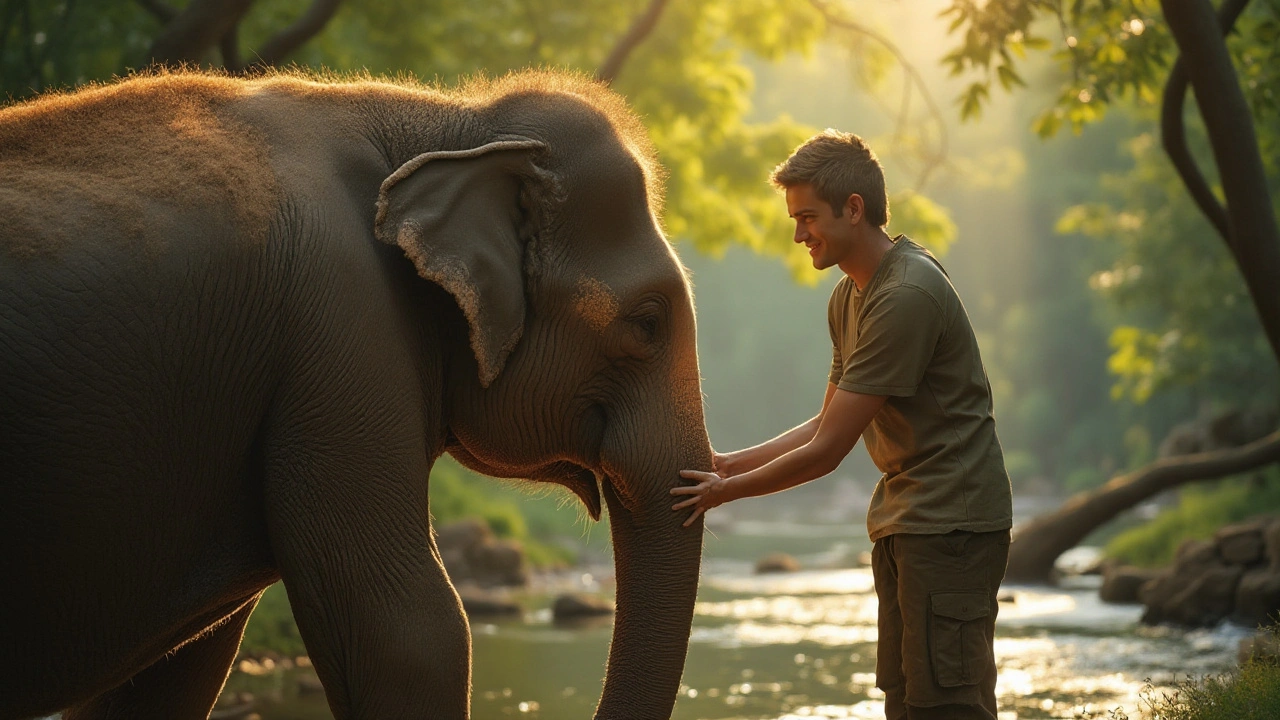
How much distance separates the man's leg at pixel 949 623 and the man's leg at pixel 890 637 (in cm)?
14

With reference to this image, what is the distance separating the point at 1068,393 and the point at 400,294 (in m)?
46.0

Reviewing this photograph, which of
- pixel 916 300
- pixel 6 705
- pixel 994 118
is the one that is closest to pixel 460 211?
pixel 916 300

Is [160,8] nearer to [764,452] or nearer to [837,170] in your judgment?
[764,452]

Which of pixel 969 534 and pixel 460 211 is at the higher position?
pixel 460 211

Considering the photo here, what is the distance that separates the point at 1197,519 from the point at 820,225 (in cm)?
1340

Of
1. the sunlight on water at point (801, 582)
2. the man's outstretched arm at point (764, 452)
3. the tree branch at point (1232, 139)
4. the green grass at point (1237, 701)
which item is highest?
the tree branch at point (1232, 139)

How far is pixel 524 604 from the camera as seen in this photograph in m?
13.2

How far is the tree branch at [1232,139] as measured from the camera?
→ 238 inches

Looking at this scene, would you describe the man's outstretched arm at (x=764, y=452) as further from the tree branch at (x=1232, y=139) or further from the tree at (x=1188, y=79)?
the tree branch at (x=1232, y=139)

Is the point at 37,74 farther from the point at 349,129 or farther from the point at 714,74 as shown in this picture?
the point at 714,74

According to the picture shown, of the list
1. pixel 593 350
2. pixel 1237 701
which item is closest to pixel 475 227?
pixel 593 350

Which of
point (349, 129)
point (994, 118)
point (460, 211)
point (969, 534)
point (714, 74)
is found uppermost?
point (994, 118)

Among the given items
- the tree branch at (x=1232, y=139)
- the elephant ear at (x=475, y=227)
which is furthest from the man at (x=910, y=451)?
the tree branch at (x=1232, y=139)

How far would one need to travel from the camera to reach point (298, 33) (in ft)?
27.4
